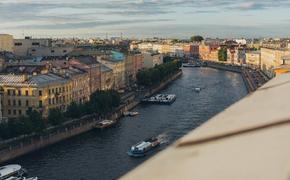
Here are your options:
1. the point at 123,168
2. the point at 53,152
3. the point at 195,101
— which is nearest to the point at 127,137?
the point at 53,152

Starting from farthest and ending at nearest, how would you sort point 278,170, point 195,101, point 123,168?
point 195,101 → point 123,168 → point 278,170

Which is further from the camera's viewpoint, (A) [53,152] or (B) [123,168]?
(A) [53,152]

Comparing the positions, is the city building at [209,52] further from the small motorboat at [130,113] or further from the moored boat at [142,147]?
the moored boat at [142,147]

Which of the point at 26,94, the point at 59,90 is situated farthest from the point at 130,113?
the point at 26,94

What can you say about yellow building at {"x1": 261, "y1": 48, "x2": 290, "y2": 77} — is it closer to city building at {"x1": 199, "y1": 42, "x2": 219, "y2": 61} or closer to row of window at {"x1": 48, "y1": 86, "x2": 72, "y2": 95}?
city building at {"x1": 199, "y1": 42, "x2": 219, "y2": 61}

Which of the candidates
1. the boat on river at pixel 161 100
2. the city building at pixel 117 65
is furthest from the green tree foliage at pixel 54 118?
the city building at pixel 117 65

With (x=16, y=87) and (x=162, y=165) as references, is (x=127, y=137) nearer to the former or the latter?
(x=16, y=87)
